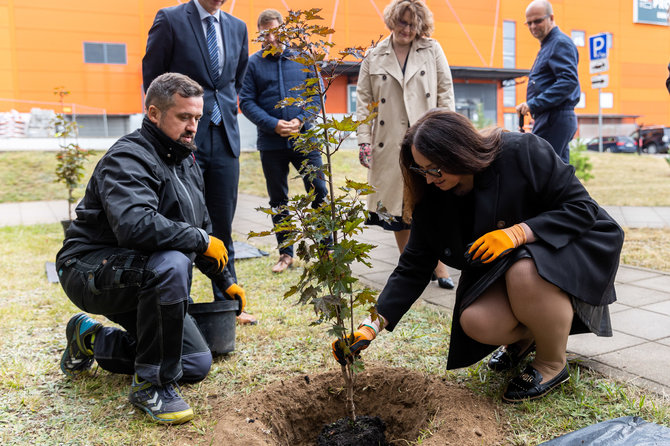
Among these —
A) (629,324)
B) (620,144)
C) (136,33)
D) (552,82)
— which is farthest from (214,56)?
(620,144)

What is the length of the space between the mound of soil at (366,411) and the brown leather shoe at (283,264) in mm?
2197

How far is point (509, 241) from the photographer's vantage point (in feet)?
7.12

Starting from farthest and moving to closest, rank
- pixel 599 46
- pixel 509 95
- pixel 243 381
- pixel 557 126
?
pixel 509 95 < pixel 599 46 < pixel 557 126 < pixel 243 381

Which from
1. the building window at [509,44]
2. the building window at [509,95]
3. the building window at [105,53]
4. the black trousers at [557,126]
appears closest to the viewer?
the black trousers at [557,126]

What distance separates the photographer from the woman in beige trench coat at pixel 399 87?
155 inches

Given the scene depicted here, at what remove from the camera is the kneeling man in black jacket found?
2.36 m

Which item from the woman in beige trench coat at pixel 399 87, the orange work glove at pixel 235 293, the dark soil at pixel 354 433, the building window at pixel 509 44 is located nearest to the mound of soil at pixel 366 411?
the dark soil at pixel 354 433

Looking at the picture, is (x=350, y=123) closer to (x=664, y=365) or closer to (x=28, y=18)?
(x=664, y=365)

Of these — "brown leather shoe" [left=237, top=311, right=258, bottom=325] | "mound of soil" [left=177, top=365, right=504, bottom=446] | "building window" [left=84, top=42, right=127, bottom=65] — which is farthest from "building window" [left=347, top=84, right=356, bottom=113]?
"mound of soil" [left=177, top=365, right=504, bottom=446]

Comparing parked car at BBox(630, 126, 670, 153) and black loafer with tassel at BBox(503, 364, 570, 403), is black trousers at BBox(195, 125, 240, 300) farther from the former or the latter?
parked car at BBox(630, 126, 670, 153)

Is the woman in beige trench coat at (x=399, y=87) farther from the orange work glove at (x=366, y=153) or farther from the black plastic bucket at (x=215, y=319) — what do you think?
the black plastic bucket at (x=215, y=319)

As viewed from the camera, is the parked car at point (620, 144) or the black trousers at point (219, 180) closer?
the black trousers at point (219, 180)

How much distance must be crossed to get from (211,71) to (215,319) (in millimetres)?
1623

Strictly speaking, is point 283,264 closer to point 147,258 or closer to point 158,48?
point 158,48
